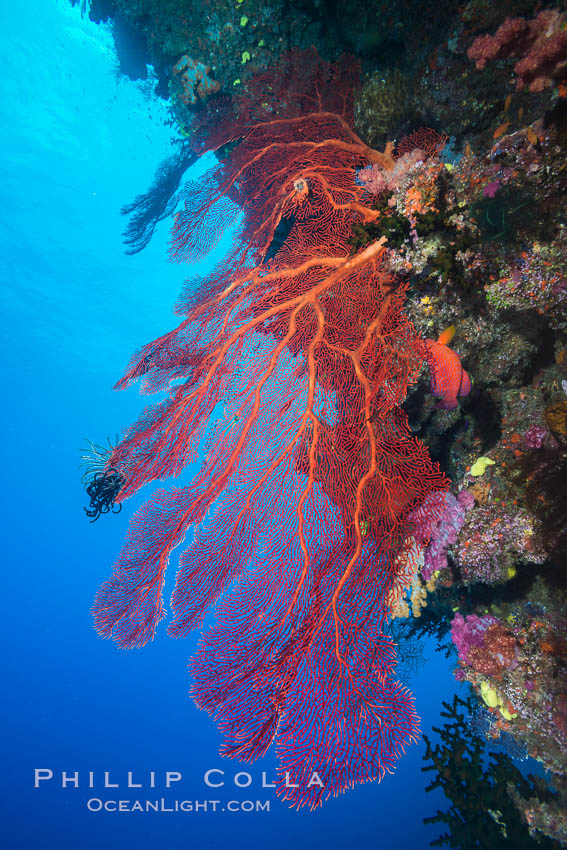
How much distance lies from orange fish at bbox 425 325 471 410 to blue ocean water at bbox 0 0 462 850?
12708 millimetres

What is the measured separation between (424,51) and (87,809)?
2175 inches

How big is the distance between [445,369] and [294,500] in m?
1.80

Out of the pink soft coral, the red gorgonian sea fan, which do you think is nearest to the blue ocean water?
the pink soft coral

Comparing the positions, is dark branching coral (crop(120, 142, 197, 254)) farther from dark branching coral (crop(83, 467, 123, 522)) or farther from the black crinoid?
dark branching coral (crop(83, 467, 123, 522))

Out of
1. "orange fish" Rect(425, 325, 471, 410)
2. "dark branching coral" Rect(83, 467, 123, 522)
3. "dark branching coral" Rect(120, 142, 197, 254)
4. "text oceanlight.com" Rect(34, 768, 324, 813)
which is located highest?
"dark branching coral" Rect(120, 142, 197, 254)

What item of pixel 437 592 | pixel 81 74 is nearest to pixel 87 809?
pixel 437 592

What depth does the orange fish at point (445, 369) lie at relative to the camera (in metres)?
3.35

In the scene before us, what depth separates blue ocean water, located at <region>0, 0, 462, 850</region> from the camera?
2080 centimetres

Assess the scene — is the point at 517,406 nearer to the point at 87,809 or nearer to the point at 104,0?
the point at 104,0

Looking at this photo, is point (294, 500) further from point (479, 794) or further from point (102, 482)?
point (479, 794)

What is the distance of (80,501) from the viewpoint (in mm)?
55781

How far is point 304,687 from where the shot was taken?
2836 millimetres

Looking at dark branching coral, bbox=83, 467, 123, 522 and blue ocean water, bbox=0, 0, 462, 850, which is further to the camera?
blue ocean water, bbox=0, 0, 462, 850

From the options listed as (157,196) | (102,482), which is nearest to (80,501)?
(157,196)
